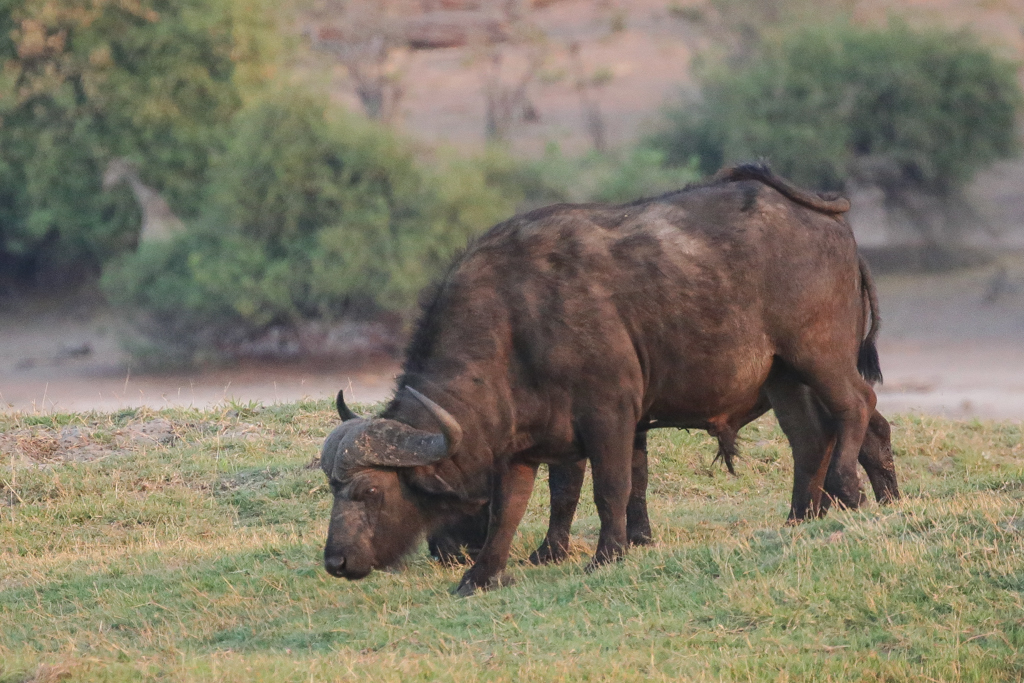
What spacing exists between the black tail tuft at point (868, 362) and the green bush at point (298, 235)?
16467 millimetres

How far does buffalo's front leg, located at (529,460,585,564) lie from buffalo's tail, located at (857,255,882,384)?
1.98 m

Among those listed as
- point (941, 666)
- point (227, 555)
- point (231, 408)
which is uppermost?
point (941, 666)

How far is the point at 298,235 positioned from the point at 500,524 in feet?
60.8

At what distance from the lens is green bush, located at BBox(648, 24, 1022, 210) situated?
29.2 metres

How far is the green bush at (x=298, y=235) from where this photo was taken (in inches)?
989

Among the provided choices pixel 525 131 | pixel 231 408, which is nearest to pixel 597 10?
pixel 525 131

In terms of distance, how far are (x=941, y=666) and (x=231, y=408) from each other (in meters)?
8.76

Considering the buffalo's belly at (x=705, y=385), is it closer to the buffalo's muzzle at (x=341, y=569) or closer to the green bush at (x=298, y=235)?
the buffalo's muzzle at (x=341, y=569)

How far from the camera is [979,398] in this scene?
74.5 feet

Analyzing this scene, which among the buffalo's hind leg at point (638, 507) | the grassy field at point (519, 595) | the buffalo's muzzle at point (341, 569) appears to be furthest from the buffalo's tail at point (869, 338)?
the buffalo's muzzle at point (341, 569)

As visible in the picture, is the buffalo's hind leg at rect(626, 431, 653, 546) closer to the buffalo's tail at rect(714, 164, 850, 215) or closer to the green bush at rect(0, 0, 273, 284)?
the buffalo's tail at rect(714, 164, 850, 215)

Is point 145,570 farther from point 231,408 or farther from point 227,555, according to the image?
point 231,408

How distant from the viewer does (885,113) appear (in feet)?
96.7

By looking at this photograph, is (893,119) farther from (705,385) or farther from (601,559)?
(601,559)
